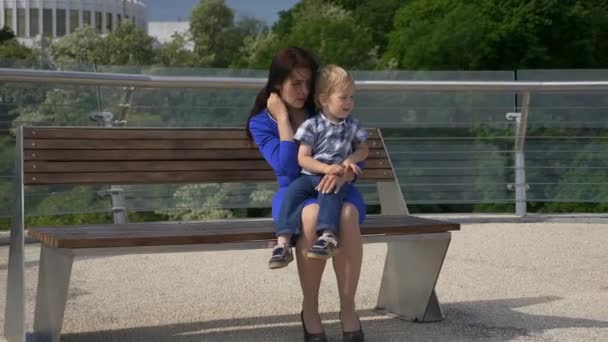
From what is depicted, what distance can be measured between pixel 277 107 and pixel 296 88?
117 mm

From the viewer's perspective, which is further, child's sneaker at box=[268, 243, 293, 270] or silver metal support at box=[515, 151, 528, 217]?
silver metal support at box=[515, 151, 528, 217]

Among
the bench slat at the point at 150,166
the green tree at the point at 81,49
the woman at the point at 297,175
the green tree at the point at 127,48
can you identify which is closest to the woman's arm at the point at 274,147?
the woman at the point at 297,175

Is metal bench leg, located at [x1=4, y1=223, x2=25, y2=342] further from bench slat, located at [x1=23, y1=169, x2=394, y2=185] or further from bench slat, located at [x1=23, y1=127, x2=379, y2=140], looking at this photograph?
bench slat, located at [x1=23, y1=127, x2=379, y2=140]

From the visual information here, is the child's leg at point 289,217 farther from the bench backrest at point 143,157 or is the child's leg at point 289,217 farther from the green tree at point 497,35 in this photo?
the green tree at point 497,35

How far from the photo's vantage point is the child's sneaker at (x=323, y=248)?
4547 mm

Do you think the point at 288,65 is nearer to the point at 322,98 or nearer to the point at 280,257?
the point at 322,98

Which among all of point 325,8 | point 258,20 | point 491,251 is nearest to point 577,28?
point 325,8

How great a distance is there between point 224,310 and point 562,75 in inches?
279

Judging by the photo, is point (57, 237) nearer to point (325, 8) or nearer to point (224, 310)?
point (224, 310)

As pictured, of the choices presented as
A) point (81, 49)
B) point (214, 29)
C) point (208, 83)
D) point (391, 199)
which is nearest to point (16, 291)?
point (391, 199)

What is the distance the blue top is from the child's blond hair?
0.83 feet

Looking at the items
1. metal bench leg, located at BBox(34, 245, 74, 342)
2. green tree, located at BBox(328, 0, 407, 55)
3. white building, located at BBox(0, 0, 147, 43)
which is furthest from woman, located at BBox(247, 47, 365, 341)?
white building, located at BBox(0, 0, 147, 43)

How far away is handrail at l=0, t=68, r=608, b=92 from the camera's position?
22.5 feet

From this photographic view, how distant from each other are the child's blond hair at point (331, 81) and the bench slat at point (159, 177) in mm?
717
